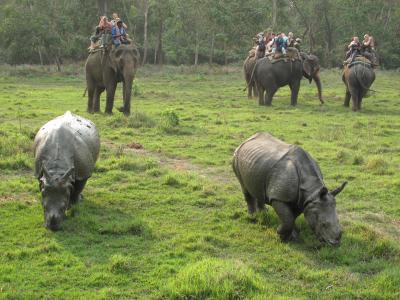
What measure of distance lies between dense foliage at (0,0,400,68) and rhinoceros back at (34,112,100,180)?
28758mm

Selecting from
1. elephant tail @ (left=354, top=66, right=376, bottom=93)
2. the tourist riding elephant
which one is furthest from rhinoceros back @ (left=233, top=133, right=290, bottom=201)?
the tourist riding elephant

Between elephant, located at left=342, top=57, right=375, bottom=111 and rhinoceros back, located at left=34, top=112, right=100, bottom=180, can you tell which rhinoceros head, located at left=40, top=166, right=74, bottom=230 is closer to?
rhinoceros back, located at left=34, top=112, right=100, bottom=180

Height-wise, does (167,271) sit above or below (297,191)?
below

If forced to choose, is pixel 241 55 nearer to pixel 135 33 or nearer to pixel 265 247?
pixel 135 33

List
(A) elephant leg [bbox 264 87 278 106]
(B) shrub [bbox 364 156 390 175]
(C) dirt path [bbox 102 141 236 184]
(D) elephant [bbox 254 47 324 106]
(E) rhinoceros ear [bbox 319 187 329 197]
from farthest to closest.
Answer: (A) elephant leg [bbox 264 87 278 106] < (D) elephant [bbox 254 47 324 106] < (B) shrub [bbox 364 156 390 175] < (C) dirt path [bbox 102 141 236 184] < (E) rhinoceros ear [bbox 319 187 329 197]

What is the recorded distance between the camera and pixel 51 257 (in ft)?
23.9

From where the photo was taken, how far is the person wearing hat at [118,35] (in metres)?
17.8

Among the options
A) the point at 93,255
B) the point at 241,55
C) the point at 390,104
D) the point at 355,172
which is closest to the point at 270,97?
the point at 390,104

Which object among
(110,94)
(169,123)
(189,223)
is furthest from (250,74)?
(189,223)

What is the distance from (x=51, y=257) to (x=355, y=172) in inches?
280

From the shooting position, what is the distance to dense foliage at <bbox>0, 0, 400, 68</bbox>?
39.2m

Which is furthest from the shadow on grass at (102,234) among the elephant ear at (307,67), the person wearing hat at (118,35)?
the elephant ear at (307,67)

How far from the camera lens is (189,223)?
8844mm

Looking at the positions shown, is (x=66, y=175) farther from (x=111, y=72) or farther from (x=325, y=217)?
(x=111, y=72)
